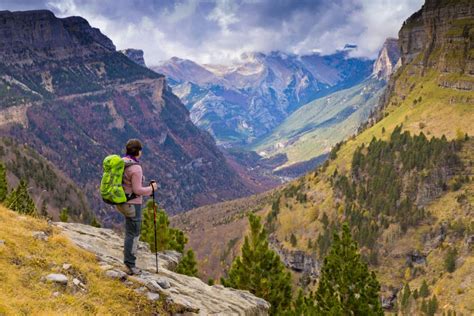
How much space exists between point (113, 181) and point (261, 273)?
133ft

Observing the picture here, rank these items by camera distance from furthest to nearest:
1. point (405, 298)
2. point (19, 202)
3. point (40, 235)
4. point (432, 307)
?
point (405, 298)
point (432, 307)
point (19, 202)
point (40, 235)

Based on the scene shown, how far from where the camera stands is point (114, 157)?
22031mm

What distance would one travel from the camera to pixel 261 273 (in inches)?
2312

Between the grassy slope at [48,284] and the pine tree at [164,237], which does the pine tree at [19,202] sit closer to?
the grassy slope at [48,284]

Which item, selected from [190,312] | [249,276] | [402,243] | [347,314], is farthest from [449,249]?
[190,312]

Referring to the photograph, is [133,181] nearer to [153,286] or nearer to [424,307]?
[153,286]

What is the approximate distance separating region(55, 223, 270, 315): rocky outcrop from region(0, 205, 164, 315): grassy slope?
99 centimetres

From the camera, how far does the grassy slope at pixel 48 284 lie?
701 inches

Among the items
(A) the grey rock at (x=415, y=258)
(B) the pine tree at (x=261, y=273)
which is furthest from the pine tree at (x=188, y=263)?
(A) the grey rock at (x=415, y=258)

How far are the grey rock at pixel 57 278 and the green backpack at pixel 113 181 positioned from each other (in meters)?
3.99

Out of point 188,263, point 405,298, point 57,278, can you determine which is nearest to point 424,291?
point 405,298

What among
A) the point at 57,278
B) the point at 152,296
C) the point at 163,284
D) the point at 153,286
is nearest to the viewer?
the point at 57,278

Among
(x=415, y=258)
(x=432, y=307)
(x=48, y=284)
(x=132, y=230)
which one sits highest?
(x=132, y=230)

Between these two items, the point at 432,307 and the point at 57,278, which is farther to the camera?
the point at 432,307
